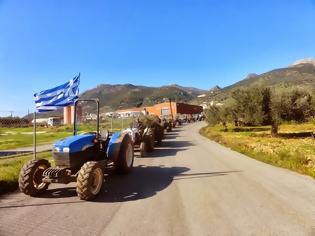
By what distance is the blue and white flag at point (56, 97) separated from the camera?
1203 cm

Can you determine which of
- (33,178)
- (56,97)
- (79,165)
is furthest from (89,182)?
(56,97)

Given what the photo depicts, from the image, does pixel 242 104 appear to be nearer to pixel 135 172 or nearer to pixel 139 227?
pixel 135 172

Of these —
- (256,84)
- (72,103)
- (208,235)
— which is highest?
(256,84)

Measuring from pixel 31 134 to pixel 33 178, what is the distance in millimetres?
37013

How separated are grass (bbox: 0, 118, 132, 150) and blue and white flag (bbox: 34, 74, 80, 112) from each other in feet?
26.7

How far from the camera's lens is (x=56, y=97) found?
12.1m

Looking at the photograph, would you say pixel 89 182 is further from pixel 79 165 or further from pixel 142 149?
pixel 142 149

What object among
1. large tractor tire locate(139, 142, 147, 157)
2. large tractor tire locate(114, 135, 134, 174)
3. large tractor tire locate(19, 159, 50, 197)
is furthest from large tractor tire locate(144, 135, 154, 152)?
large tractor tire locate(19, 159, 50, 197)

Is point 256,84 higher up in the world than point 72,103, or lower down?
higher up

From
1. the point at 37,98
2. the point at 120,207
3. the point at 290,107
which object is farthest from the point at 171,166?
the point at 290,107

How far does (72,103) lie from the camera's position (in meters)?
12.1

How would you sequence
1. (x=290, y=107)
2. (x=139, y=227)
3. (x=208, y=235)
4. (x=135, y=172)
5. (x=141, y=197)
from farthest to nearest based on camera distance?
(x=290, y=107), (x=135, y=172), (x=141, y=197), (x=139, y=227), (x=208, y=235)

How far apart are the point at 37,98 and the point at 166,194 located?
570 cm

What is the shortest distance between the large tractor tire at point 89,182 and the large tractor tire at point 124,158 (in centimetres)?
254
